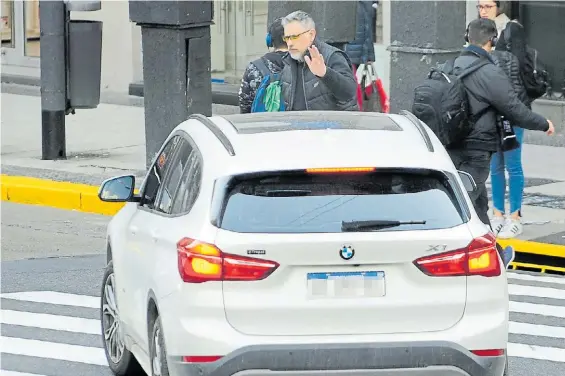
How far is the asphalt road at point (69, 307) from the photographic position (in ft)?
28.0

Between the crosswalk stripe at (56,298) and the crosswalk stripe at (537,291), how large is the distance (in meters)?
2.93

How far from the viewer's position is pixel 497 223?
11.9 m

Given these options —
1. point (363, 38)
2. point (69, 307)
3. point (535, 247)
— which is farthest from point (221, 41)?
point (69, 307)

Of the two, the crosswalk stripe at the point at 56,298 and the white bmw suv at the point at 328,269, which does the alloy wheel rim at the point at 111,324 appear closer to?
the white bmw suv at the point at 328,269

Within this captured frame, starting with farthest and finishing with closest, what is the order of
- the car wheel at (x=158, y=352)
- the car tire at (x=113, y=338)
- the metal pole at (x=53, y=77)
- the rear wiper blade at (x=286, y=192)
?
the metal pole at (x=53, y=77) < the car tire at (x=113, y=338) < the car wheel at (x=158, y=352) < the rear wiper blade at (x=286, y=192)

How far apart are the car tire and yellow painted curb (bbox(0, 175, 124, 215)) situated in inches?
213

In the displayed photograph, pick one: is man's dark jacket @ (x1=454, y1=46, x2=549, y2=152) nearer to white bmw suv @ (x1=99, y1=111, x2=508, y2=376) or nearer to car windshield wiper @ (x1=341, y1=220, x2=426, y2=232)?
white bmw suv @ (x1=99, y1=111, x2=508, y2=376)

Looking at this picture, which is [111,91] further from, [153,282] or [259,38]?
[153,282]

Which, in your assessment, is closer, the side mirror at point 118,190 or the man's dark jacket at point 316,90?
the side mirror at point 118,190

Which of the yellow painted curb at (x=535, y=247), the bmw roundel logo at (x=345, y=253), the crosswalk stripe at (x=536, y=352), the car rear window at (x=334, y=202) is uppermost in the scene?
the car rear window at (x=334, y=202)

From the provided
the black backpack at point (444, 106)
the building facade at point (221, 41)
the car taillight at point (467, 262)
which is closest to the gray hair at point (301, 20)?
the black backpack at point (444, 106)

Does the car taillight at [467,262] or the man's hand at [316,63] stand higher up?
the man's hand at [316,63]

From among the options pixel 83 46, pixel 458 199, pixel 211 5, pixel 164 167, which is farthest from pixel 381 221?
pixel 83 46

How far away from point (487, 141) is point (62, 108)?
6508 mm
